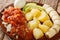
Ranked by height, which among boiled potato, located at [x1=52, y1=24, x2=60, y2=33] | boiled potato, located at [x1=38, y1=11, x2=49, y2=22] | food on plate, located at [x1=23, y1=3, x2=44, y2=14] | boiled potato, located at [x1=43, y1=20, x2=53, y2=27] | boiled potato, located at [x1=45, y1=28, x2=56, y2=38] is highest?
food on plate, located at [x1=23, y1=3, x2=44, y2=14]

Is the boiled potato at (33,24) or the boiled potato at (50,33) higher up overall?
the boiled potato at (33,24)

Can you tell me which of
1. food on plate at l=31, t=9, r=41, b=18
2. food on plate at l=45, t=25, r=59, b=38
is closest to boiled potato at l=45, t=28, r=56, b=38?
food on plate at l=45, t=25, r=59, b=38

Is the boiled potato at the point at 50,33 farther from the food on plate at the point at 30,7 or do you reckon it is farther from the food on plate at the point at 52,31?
the food on plate at the point at 30,7

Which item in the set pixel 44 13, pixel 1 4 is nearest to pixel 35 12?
pixel 44 13

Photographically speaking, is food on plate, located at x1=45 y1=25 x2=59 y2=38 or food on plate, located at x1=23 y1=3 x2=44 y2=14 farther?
food on plate, located at x1=23 y1=3 x2=44 y2=14

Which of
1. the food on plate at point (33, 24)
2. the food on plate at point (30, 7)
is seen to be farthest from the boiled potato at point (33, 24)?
the food on plate at point (30, 7)

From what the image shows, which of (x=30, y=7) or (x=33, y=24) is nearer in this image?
(x=33, y=24)

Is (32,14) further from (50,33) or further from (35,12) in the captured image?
(50,33)

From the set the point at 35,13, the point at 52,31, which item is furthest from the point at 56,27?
the point at 35,13

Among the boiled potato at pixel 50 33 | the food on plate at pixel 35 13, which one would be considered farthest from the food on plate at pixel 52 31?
the food on plate at pixel 35 13

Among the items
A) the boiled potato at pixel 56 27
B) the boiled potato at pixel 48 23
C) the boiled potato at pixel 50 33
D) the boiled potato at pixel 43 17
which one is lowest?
the boiled potato at pixel 50 33

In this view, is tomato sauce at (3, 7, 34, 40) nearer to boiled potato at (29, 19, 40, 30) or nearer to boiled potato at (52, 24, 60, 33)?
boiled potato at (29, 19, 40, 30)

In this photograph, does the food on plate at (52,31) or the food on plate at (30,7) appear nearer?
the food on plate at (52,31)
